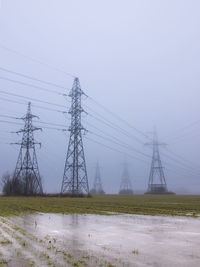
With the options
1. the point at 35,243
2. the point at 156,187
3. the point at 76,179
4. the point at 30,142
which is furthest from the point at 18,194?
the point at 35,243

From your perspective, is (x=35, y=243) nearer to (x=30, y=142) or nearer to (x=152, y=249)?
(x=152, y=249)

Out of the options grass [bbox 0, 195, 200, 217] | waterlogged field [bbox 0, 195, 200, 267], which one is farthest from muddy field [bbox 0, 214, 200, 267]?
grass [bbox 0, 195, 200, 217]

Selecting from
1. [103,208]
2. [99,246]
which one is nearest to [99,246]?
[99,246]

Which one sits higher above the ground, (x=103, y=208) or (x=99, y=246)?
(x=103, y=208)

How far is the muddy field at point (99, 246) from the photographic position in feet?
20.9

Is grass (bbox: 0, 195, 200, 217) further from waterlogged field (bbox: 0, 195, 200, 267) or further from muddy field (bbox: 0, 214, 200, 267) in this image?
waterlogged field (bbox: 0, 195, 200, 267)

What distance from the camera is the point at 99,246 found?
26.0 ft

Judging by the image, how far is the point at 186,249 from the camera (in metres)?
7.54

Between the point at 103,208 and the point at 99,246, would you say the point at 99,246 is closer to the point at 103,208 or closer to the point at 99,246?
the point at 99,246

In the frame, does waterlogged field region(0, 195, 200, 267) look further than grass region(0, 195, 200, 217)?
No

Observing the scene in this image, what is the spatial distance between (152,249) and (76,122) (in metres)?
42.1

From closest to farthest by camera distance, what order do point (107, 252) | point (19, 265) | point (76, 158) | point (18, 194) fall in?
point (19, 265) → point (107, 252) → point (76, 158) → point (18, 194)

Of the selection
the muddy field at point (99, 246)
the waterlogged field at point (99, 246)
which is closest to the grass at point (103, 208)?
the muddy field at point (99, 246)

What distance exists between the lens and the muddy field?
636 centimetres
